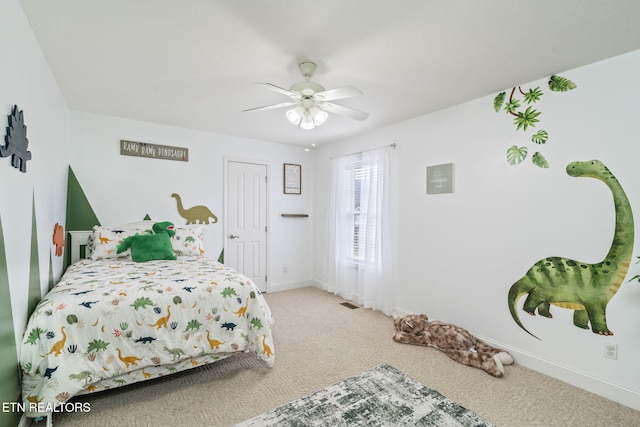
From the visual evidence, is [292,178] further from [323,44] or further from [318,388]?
[318,388]

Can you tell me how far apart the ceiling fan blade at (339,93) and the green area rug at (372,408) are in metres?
2.10

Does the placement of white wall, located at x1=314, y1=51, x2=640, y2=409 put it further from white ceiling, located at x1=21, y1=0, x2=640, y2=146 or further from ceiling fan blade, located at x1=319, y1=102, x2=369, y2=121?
ceiling fan blade, located at x1=319, y1=102, x2=369, y2=121

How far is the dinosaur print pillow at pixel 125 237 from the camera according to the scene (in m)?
3.17

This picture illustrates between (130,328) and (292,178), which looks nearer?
(130,328)

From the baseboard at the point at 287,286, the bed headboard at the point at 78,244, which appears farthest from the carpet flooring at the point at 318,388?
the bed headboard at the point at 78,244

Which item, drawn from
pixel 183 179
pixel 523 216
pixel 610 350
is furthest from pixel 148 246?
pixel 610 350

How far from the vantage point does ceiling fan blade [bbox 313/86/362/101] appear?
2016 millimetres

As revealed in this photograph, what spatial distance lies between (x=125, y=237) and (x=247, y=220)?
1656 millimetres

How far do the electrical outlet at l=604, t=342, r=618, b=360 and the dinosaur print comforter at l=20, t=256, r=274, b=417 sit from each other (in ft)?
8.10

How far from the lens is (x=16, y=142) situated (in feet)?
5.24

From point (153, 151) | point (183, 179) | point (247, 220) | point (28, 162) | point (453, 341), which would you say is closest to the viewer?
point (28, 162)

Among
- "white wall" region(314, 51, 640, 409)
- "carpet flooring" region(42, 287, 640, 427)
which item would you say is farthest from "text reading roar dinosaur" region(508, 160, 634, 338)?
"carpet flooring" region(42, 287, 640, 427)

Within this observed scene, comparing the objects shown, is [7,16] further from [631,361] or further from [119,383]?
[631,361]

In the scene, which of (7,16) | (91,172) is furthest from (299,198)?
(7,16)
